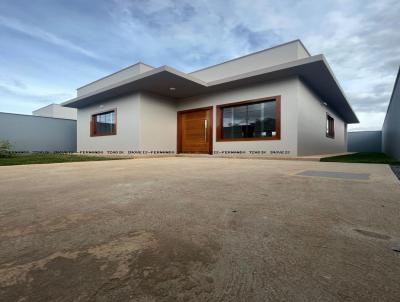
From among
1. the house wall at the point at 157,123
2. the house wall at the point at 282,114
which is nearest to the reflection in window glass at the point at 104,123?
the house wall at the point at 157,123

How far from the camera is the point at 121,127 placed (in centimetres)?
896

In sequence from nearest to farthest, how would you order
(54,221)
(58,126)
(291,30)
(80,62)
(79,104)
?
(54,221), (291,30), (80,62), (79,104), (58,126)

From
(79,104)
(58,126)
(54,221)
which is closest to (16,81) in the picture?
(58,126)

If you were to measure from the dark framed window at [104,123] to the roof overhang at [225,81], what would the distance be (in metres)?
0.81

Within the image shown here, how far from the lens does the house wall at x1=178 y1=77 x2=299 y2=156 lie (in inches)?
259

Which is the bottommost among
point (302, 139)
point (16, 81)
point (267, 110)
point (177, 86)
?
point (302, 139)

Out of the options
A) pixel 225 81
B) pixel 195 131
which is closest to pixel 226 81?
pixel 225 81

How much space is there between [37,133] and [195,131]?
10344 mm

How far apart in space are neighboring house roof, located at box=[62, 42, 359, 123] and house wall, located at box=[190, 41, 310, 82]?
1.77 feet

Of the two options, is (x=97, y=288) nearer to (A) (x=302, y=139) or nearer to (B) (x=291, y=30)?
(A) (x=302, y=139)

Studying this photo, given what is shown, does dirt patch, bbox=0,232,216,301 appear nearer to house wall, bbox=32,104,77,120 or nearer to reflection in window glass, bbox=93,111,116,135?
reflection in window glass, bbox=93,111,116,135

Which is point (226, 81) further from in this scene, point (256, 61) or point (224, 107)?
point (256, 61)

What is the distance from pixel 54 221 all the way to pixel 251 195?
1.43m

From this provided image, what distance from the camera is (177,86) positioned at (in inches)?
306
